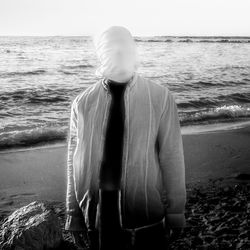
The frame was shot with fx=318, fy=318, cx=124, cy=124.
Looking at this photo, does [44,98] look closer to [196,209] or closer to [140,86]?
[196,209]

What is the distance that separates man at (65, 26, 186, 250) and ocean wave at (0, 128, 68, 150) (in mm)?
6053

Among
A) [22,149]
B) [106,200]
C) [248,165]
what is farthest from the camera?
[22,149]

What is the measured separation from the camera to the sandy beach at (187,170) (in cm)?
454

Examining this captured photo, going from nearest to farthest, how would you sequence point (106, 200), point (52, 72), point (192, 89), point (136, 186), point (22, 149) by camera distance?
point (106, 200)
point (136, 186)
point (22, 149)
point (192, 89)
point (52, 72)

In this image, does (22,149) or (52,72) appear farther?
(52,72)

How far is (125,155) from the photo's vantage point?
59.2 inches

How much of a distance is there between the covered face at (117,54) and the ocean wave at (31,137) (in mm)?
6298

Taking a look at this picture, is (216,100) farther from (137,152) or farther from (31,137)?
(137,152)

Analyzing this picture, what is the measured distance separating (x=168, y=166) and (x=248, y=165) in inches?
174

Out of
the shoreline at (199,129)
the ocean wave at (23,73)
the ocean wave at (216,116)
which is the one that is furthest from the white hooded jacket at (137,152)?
the ocean wave at (23,73)

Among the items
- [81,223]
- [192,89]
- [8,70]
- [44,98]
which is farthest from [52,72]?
[81,223]

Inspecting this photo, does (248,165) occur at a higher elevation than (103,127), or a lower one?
lower

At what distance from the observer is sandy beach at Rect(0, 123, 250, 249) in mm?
4543

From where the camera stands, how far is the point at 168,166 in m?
1.63
